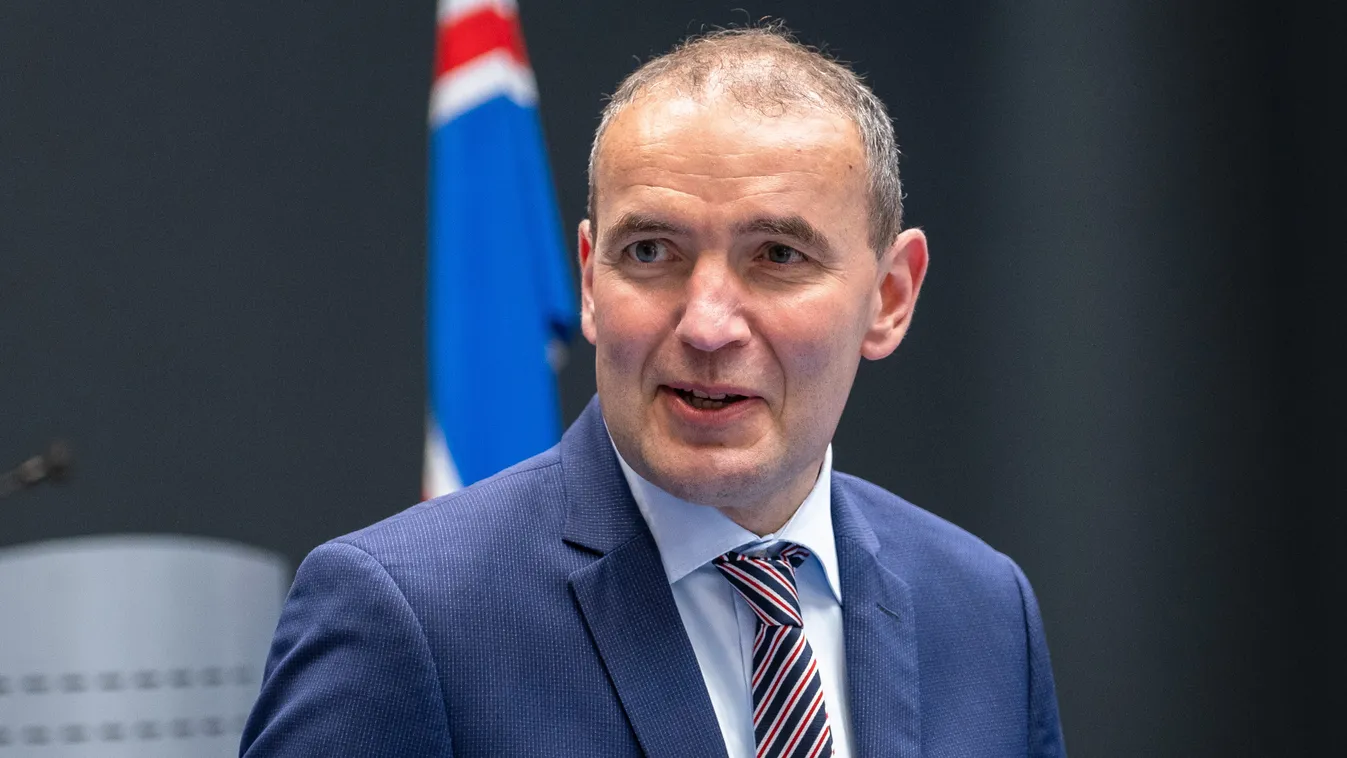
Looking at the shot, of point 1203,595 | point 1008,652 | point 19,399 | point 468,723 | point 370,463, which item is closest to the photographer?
point 468,723

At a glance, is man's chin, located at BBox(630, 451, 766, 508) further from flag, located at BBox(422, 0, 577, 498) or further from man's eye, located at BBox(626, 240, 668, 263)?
flag, located at BBox(422, 0, 577, 498)

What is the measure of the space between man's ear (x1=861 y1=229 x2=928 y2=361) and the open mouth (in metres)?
0.24

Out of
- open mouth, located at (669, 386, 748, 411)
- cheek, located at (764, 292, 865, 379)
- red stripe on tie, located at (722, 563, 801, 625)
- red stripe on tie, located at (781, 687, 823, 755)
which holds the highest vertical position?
cheek, located at (764, 292, 865, 379)

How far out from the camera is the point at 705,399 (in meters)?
1.53

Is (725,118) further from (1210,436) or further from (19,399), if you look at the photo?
(1210,436)

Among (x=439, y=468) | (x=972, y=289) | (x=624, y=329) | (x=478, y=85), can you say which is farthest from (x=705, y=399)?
(x=972, y=289)

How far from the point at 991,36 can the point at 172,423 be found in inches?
114

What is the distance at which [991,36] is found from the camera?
502 centimetres

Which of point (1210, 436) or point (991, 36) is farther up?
point (991, 36)

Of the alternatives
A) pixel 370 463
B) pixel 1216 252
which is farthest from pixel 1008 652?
pixel 1216 252

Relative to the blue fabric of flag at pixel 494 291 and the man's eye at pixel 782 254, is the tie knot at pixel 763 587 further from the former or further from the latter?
the blue fabric of flag at pixel 494 291

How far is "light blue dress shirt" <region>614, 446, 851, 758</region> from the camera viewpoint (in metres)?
1.56

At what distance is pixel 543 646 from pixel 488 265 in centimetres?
227

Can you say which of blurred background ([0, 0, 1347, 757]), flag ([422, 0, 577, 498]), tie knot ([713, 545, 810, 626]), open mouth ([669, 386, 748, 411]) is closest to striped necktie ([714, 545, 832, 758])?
tie knot ([713, 545, 810, 626])
